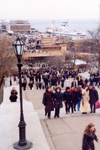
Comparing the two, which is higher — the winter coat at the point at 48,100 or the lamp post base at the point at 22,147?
the winter coat at the point at 48,100

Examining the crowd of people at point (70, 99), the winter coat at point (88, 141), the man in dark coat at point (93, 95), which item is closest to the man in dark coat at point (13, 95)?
the crowd of people at point (70, 99)

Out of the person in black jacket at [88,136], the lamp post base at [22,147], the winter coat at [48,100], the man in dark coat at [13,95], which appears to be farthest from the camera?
the man in dark coat at [13,95]

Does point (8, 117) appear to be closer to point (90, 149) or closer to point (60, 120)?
point (60, 120)

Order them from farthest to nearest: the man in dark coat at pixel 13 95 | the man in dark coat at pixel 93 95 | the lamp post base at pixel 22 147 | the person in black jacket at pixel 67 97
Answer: the man in dark coat at pixel 13 95
the man in dark coat at pixel 93 95
the person in black jacket at pixel 67 97
the lamp post base at pixel 22 147

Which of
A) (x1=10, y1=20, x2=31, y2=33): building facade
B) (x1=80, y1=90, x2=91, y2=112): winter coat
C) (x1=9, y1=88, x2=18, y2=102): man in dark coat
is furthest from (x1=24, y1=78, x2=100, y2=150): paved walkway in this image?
(x1=10, y1=20, x2=31, y2=33): building facade

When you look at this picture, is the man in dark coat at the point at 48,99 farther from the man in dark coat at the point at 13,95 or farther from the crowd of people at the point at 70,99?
the man in dark coat at the point at 13,95

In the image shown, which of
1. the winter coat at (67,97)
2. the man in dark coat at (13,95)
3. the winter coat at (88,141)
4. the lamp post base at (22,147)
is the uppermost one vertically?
the winter coat at (88,141)

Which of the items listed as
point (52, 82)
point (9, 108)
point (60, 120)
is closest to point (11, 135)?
point (60, 120)

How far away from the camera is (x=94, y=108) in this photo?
32.3 ft

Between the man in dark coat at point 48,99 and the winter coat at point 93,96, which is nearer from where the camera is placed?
the man in dark coat at point 48,99

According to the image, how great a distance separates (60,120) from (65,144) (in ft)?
7.24

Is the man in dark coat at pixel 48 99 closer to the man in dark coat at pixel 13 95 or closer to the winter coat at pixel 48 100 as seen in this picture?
the winter coat at pixel 48 100

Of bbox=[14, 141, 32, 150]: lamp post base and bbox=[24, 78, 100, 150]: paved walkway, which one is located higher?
bbox=[14, 141, 32, 150]: lamp post base

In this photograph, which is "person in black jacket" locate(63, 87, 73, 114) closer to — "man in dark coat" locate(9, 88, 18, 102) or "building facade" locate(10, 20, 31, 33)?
"man in dark coat" locate(9, 88, 18, 102)
